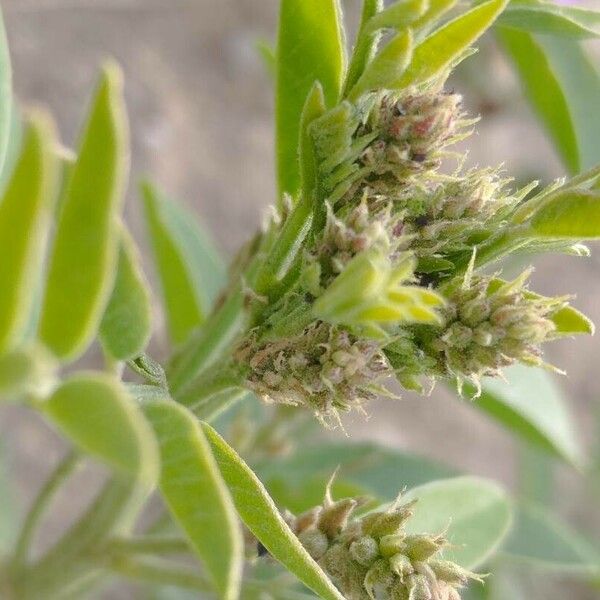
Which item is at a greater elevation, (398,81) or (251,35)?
(398,81)

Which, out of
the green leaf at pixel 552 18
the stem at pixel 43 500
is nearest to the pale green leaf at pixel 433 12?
the green leaf at pixel 552 18

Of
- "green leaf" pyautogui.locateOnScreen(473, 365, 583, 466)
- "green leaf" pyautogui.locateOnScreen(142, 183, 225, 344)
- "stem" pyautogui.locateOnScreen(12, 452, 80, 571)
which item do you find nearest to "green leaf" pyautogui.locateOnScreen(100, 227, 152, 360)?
"stem" pyautogui.locateOnScreen(12, 452, 80, 571)

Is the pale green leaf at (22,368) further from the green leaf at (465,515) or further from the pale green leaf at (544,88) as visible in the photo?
the pale green leaf at (544,88)

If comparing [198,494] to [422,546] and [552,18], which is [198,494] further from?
[552,18]

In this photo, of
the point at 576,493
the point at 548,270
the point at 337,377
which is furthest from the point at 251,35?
the point at 337,377

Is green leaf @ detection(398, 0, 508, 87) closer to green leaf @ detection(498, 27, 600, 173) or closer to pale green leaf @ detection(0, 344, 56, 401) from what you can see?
pale green leaf @ detection(0, 344, 56, 401)

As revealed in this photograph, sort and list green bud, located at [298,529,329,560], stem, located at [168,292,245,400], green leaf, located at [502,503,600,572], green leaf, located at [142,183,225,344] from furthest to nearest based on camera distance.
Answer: green leaf, located at [142,183,225,344] < green leaf, located at [502,503,600,572] < stem, located at [168,292,245,400] < green bud, located at [298,529,329,560]

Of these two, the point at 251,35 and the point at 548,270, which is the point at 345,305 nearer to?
the point at 251,35
